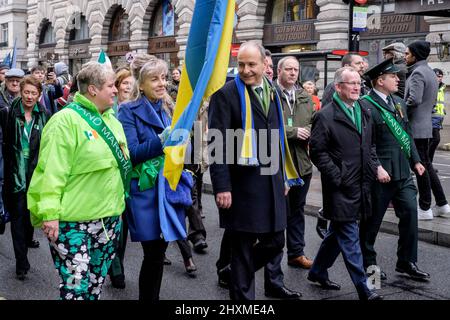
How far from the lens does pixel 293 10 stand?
2608cm

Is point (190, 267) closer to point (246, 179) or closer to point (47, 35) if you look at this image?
point (246, 179)

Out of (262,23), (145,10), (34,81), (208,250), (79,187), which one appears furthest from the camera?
(145,10)

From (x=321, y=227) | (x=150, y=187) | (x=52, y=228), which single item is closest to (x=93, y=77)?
(x=150, y=187)

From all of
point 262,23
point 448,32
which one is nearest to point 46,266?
point 448,32

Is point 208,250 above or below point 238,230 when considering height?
below

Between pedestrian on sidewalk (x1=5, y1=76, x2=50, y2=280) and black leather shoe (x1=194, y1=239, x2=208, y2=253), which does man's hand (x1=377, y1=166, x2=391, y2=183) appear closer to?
black leather shoe (x1=194, y1=239, x2=208, y2=253)

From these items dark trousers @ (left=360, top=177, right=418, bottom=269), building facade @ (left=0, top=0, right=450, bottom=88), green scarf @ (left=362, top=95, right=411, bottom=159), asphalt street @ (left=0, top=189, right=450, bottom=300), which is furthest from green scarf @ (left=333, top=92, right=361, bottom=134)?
building facade @ (left=0, top=0, right=450, bottom=88)

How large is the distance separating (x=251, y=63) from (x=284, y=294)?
2.06 meters

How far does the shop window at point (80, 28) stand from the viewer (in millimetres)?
41531

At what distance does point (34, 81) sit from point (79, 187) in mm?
2643

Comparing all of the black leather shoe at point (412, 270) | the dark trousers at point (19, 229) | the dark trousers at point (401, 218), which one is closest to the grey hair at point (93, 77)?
the dark trousers at point (19, 229)

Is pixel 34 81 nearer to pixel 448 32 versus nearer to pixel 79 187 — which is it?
pixel 79 187

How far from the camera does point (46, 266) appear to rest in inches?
256
